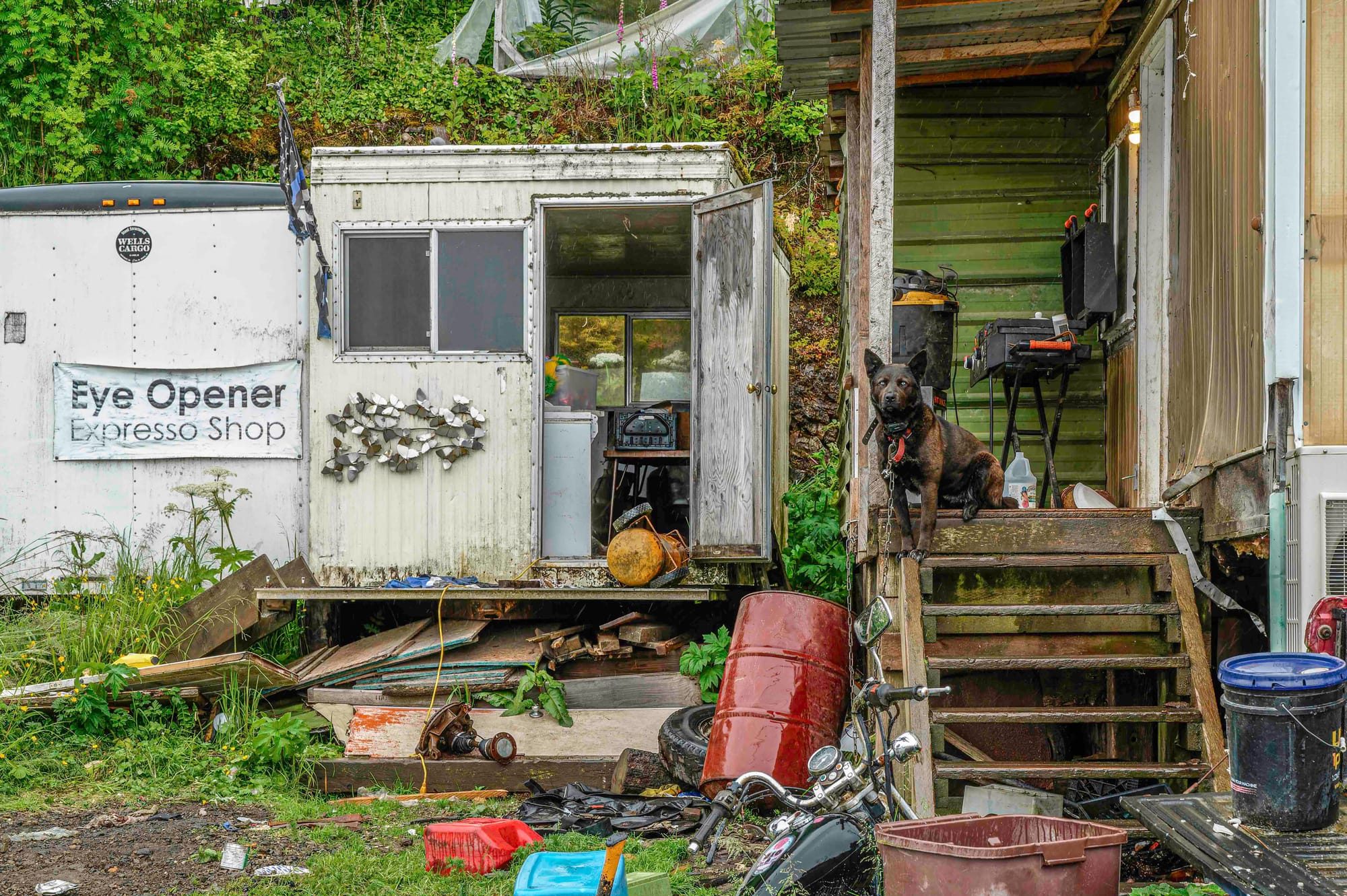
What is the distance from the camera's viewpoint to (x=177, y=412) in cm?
849

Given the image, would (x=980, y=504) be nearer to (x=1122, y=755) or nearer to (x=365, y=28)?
(x=1122, y=755)

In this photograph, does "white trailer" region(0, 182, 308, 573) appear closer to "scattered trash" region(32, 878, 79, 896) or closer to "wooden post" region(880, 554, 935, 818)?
"scattered trash" region(32, 878, 79, 896)

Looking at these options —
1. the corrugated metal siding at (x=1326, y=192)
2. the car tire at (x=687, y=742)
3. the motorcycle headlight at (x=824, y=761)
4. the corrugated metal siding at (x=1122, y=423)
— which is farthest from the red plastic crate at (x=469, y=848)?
the corrugated metal siding at (x=1122, y=423)

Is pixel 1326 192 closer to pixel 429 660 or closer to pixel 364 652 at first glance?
pixel 429 660

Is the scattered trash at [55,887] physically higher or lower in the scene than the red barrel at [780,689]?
lower

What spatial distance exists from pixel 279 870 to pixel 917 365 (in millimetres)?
3532

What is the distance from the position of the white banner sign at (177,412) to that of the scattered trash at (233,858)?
3.76m

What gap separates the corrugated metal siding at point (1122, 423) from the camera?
6652 millimetres

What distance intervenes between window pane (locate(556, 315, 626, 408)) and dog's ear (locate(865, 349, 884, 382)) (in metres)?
A: 6.40

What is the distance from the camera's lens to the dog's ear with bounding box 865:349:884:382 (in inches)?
209

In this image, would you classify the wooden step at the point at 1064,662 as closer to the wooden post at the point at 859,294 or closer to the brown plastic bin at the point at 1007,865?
the wooden post at the point at 859,294

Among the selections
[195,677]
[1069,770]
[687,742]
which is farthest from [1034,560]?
[195,677]

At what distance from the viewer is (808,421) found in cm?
1214

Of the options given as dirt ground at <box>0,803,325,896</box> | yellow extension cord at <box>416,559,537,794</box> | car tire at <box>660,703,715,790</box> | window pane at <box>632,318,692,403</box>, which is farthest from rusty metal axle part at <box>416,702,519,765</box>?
window pane at <box>632,318,692,403</box>
